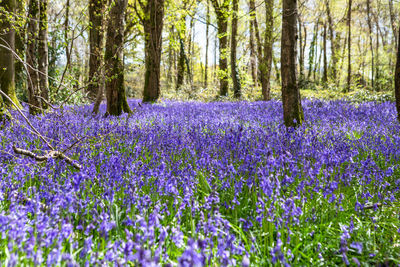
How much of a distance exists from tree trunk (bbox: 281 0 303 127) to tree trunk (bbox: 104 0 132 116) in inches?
168

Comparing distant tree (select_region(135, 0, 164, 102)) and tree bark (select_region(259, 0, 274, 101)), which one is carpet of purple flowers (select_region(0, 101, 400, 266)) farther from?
distant tree (select_region(135, 0, 164, 102))

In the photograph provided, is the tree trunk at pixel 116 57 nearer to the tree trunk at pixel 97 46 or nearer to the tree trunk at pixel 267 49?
the tree trunk at pixel 97 46

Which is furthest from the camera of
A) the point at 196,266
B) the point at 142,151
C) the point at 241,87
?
the point at 241,87

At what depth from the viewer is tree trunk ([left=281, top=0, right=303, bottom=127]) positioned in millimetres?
6043

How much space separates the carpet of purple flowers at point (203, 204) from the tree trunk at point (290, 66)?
85 centimetres

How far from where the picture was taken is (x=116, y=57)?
8.04 m

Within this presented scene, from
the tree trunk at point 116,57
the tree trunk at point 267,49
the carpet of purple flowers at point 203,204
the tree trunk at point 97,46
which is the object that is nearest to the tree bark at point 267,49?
the tree trunk at point 267,49

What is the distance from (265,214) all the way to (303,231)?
1.11 feet

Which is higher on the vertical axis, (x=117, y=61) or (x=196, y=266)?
(x=117, y=61)

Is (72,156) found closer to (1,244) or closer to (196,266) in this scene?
(1,244)

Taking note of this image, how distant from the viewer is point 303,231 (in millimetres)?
2385

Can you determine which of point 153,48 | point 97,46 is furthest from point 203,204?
point 153,48

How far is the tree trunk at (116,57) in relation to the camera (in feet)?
26.6

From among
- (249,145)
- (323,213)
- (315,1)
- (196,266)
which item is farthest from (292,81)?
(315,1)
